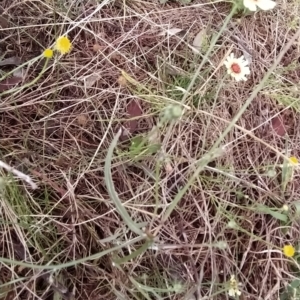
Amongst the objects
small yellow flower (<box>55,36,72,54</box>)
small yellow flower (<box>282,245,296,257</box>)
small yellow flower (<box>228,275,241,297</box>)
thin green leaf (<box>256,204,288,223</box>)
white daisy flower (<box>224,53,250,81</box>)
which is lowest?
small yellow flower (<box>228,275,241,297</box>)

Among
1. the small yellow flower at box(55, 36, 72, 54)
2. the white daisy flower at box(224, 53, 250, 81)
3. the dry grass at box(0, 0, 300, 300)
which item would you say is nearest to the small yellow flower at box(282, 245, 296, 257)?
the dry grass at box(0, 0, 300, 300)

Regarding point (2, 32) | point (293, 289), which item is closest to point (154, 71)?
point (2, 32)

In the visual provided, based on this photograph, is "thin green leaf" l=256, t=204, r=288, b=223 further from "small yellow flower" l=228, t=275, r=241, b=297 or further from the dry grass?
"small yellow flower" l=228, t=275, r=241, b=297

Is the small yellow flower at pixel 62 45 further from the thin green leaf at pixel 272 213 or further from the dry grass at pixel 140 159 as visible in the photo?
the thin green leaf at pixel 272 213

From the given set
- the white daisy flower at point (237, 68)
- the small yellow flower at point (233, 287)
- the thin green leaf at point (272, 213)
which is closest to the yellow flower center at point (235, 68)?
the white daisy flower at point (237, 68)

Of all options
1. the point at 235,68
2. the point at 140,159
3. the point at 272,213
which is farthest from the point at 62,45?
the point at 272,213
